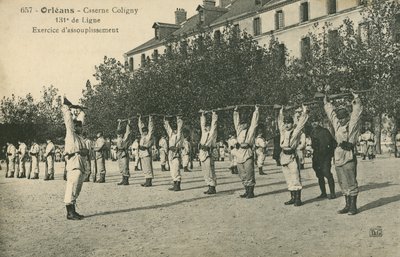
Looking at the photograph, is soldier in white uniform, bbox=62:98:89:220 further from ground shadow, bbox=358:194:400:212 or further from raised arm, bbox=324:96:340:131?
ground shadow, bbox=358:194:400:212

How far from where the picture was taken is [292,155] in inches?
394

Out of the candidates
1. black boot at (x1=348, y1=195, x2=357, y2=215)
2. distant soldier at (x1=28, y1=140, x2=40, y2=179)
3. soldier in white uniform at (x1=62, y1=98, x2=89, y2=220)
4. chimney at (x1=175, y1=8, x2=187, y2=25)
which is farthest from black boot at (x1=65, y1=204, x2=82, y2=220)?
chimney at (x1=175, y1=8, x2=187, y2=25)

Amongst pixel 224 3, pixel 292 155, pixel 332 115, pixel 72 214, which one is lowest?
pixel 72 214

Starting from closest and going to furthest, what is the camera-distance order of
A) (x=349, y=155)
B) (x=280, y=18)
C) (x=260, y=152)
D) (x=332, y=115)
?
(x=349, y=155) < (x=332, y=115) < (x=260, y=152) < (x=280, y=18)

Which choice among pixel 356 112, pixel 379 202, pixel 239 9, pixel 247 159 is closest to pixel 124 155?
pixel 247 159

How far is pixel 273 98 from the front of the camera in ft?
102

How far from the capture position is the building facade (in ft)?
112

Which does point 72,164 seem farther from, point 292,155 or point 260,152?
point 260,152

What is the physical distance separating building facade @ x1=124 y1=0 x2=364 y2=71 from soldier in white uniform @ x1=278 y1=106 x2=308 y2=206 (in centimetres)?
2217

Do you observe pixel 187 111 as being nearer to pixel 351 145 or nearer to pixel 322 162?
pixel 322 162

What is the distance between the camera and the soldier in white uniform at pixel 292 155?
978cm

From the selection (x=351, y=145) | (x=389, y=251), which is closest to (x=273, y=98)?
(x=351, y=145)

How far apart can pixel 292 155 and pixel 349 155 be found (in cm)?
154

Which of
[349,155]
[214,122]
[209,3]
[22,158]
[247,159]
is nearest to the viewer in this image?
[349,155]
